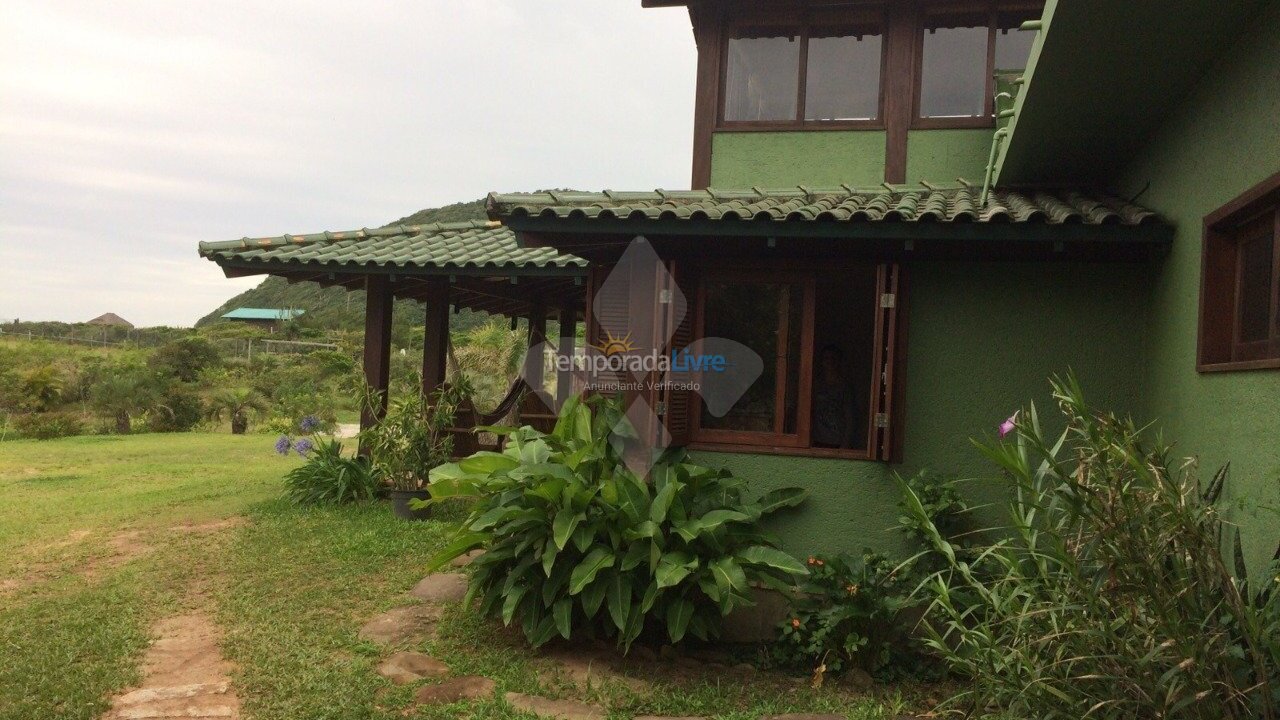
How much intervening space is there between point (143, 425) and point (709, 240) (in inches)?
659

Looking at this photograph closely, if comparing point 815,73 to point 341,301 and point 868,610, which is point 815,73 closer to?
point 868,610

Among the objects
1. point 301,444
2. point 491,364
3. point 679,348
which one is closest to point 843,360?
point 679,348

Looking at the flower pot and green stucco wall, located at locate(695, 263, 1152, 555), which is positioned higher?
green stucco wall, located at locate(695, 263, 1152, 555)

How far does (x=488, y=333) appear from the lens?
19.8 meters

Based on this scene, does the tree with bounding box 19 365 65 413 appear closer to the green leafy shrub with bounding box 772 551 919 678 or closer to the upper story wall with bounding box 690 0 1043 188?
the upper story wall with bounding box 690 0 1043 188

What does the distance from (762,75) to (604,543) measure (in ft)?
16.0

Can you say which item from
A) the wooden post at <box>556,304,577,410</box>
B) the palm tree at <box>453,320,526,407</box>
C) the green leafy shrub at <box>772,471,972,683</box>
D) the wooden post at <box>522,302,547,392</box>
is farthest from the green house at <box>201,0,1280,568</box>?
the palm tree at <box>453,320,526,407</box>

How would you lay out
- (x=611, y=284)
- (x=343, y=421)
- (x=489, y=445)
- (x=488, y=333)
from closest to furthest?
1. (x=611, y=284)
2. (x=489, y=445)
3. (x=488, y=333)
4. (x=343, y=421)

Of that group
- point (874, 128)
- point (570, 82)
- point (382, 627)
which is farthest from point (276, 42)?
point (382, 627)

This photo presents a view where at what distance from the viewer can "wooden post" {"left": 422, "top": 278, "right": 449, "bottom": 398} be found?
10039 mm

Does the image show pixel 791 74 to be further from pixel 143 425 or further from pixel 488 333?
pixel 143 425

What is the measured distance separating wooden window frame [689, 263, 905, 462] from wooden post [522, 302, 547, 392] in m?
6.42

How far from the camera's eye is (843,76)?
7770mm

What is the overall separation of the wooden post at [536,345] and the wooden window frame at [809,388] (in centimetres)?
642
